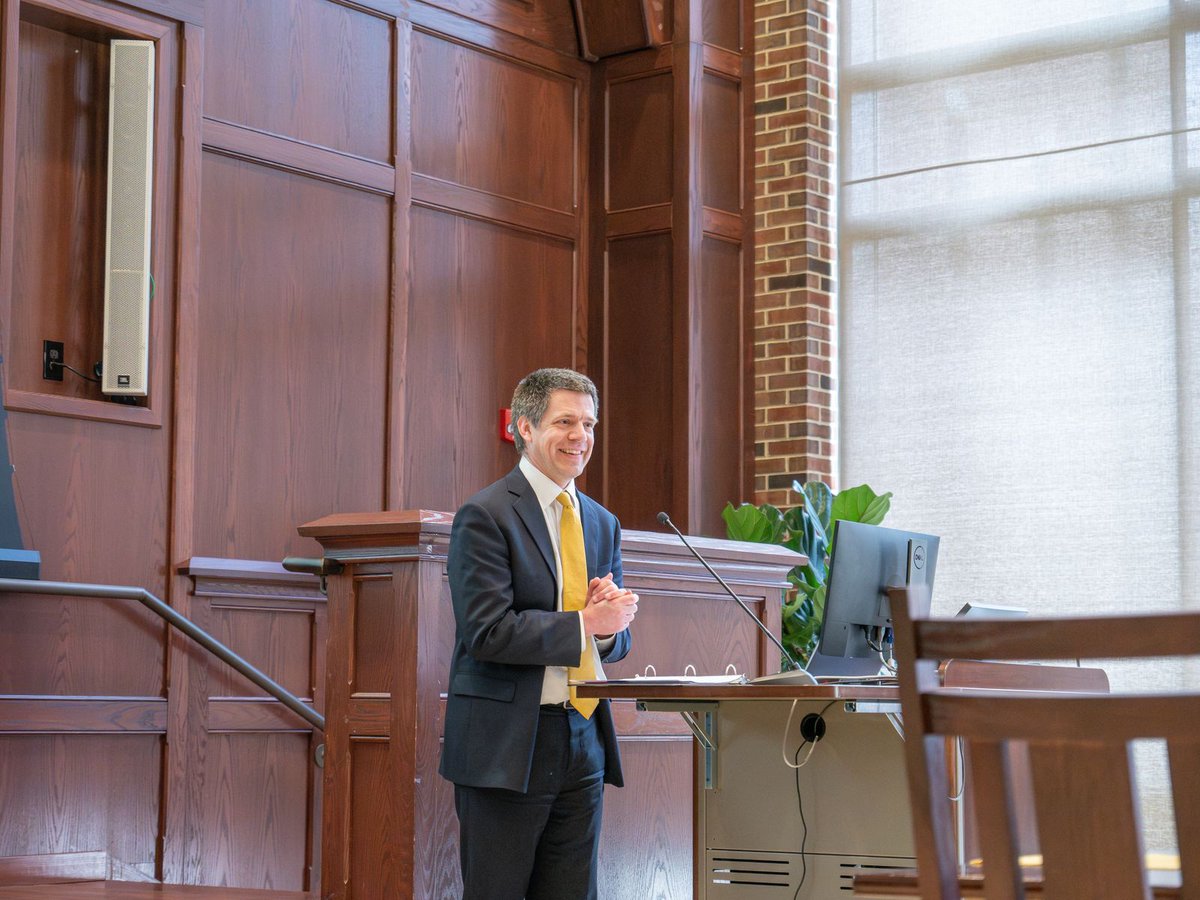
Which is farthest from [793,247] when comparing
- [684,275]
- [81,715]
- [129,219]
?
[81,715]

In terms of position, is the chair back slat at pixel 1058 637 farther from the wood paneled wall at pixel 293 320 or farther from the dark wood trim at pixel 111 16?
the dark wood trim at pixel 111 16

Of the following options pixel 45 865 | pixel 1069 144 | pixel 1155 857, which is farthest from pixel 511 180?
pixel 1155 857

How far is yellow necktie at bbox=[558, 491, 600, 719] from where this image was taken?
Result: 3266 millimetres

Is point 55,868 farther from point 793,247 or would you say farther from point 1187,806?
point 1187,806

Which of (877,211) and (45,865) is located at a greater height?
(877,211)

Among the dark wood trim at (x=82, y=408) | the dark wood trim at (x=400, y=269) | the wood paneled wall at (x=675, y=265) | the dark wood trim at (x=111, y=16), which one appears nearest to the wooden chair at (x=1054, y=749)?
the dark wood trim at (x=82, y=408)

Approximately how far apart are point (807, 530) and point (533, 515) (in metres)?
3.18

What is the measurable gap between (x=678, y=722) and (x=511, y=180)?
3.03 meters

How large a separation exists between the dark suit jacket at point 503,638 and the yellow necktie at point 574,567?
5 cm

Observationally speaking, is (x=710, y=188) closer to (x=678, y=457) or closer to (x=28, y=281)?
(x=678, y=457)

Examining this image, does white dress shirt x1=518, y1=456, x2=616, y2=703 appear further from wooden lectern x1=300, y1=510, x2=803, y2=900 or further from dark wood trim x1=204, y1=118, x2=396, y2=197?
dark wood trim x1=204, y1=118, x2=396, y2=197

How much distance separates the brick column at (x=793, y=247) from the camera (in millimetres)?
6969

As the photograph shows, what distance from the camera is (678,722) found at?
15.5ft

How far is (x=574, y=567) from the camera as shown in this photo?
3344 millimetres
